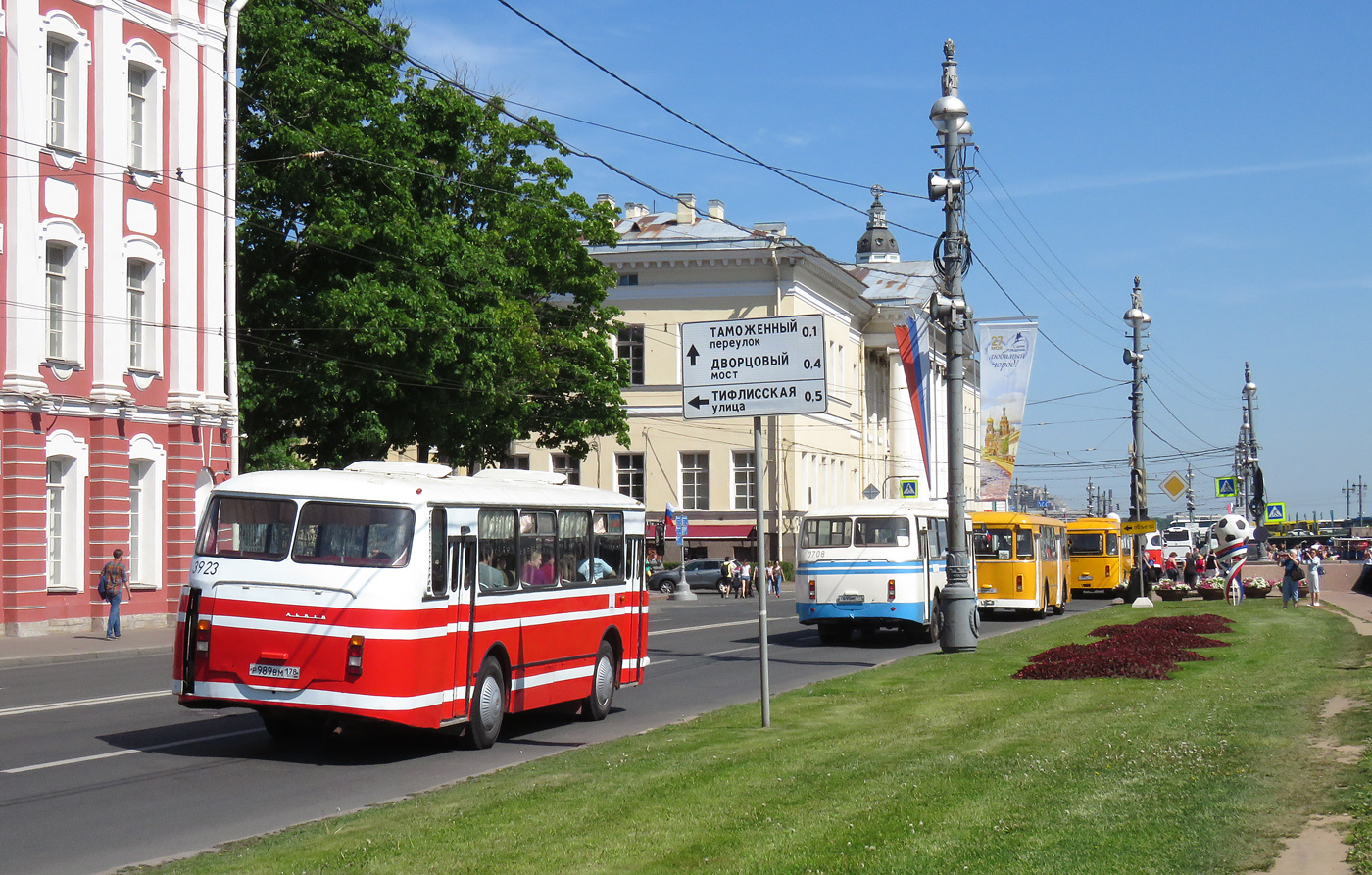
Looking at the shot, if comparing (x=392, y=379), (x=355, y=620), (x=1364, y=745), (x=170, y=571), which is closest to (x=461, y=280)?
(x=392, y=379)

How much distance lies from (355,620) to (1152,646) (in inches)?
514

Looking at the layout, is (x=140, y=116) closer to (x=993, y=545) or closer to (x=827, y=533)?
(x=827, y=533)

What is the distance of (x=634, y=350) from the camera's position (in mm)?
73688

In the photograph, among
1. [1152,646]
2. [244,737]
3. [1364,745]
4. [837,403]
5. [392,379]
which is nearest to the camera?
[1364,745]

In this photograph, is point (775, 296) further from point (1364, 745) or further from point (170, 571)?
point (1364, 745)

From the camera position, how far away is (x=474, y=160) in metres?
42.7

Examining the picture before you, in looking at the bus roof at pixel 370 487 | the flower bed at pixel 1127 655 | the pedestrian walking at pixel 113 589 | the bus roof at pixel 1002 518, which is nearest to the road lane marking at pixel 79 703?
the bus roof at pixel 370 487

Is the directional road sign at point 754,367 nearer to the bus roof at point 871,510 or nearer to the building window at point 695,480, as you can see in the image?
the bus roof at point 871,510

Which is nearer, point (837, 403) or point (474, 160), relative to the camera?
point (474, 160)

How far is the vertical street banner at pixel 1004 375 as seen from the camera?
4053cm

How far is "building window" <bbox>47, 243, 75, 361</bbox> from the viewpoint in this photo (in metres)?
32.8

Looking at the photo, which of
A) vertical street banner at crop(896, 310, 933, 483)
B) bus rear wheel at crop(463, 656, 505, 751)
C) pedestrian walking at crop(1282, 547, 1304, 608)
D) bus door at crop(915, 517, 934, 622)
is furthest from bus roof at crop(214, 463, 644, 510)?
vertical street banner at crop(896, 310, 933, 483)

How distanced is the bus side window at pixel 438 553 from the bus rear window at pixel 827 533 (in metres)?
16.4

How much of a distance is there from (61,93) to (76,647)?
11.8m
